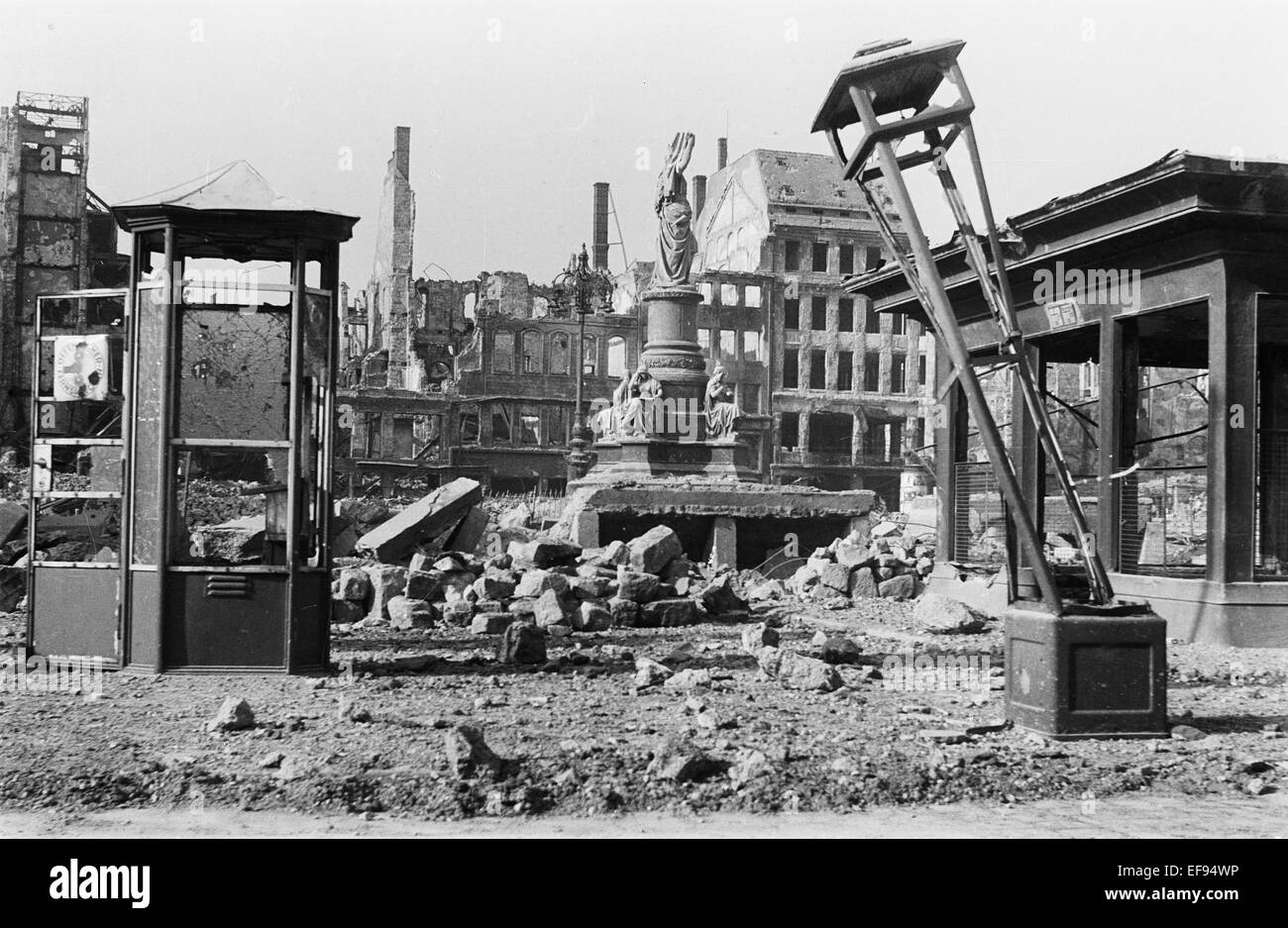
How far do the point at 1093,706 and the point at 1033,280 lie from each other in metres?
7.89

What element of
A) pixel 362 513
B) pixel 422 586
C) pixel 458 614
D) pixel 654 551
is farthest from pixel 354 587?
pixel 362 513

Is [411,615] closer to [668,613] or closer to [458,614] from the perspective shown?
[458,614]

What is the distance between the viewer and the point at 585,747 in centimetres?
629

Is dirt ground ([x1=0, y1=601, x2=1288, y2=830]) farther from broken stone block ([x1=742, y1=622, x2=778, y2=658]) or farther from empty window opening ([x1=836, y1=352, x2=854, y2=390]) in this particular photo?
empty window opening ([x1=836, y1=352, x2=854, y2=390])

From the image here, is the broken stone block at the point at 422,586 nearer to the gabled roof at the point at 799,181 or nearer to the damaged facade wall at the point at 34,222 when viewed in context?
the damaged facade wall at the point at 34,222

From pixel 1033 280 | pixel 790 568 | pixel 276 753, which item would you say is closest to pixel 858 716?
pixel 276 753

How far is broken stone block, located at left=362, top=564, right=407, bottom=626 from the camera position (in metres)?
12.6

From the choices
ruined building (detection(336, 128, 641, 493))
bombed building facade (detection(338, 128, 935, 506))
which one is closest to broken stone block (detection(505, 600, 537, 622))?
ruined building (detection(336, 128, 641, 493))

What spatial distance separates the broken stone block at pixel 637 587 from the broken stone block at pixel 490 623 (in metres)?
1.51

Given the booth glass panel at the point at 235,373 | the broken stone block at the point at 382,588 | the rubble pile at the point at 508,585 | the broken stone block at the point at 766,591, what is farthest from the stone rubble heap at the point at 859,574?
the booth glass panel at the point at 235,373

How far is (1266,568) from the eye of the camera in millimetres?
14328

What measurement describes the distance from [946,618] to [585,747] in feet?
22.4

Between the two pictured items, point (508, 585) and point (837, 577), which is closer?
point (508, 585)

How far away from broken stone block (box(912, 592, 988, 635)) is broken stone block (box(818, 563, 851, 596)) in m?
2.97
